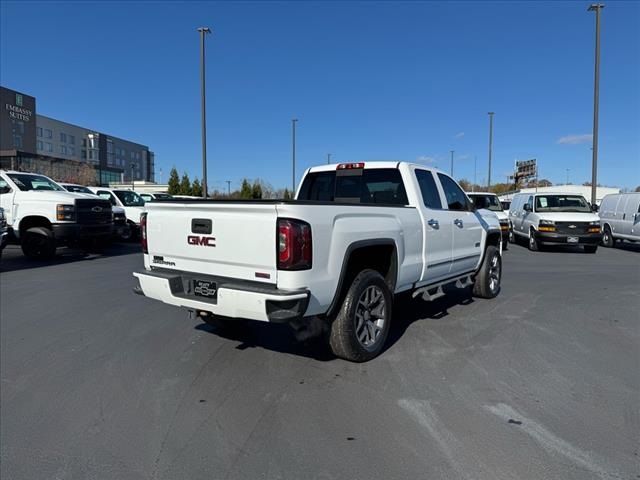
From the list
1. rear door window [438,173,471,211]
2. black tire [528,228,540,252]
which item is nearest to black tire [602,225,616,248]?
black tire [528,228,540,252]

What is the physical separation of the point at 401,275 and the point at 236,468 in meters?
2.61

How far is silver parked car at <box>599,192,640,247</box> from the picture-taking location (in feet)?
48.0

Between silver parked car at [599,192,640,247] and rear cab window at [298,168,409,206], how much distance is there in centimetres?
1258

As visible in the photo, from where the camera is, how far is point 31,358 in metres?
4.56

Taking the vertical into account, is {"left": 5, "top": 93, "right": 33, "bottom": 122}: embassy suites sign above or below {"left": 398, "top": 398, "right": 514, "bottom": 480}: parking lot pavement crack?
above

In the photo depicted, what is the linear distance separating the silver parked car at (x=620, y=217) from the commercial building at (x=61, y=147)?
34.6 m

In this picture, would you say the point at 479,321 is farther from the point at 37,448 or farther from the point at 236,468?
the point at 37,448

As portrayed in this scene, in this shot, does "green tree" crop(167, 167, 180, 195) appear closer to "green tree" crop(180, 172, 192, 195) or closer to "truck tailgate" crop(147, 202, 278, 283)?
"green tree" crop(180, 172, 192, 195)

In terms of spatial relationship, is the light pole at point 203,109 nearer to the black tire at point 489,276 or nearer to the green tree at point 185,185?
the black tire at point 489,276

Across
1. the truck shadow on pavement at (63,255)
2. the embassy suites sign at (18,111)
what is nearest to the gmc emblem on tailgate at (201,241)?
the truck shadow on pavement at (63,255)

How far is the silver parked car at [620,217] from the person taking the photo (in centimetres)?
1464

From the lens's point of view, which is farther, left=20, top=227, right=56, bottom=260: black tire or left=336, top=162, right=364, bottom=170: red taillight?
left=20, top=227, right=56, bottom=260: black tire

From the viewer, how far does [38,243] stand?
451 inches

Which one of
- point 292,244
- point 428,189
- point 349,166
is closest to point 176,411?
point 292,244
